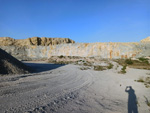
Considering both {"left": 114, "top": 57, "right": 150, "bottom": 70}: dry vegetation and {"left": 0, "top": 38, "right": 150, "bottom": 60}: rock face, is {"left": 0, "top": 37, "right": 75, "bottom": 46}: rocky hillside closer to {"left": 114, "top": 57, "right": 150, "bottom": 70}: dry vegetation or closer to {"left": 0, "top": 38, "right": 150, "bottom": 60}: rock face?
{"left": 0, "top": 38, "right": 150, "bottom": 60}: rock face

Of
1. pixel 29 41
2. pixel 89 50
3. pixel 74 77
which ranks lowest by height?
pixel 74 77

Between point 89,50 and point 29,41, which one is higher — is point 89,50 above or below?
below

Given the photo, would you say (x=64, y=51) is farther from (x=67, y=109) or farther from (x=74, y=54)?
(x=67, y=109)

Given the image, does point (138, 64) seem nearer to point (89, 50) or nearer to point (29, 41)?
point (89, 50)

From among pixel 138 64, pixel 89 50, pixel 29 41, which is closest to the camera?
pixel 138 64

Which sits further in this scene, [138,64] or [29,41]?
[29,41]

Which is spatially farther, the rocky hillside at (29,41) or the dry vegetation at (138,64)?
the rocky hillside at (29,41)

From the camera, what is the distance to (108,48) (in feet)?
90.4

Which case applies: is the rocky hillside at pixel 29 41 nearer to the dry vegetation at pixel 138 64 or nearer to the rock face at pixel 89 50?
the rock face at pixel 89 50

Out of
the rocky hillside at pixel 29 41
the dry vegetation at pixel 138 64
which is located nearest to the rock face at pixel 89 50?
the dry vegetation at pixel 138 64

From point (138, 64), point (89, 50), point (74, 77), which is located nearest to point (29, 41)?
point (89, 50)

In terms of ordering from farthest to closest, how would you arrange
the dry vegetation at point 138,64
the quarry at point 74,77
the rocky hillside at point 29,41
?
the rocky hillside at point 29,41 → the dry vegetation at point 138,64 → the quarry at point 74,77

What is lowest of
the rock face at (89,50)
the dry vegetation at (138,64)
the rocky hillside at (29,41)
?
the dry vegetation at (138,64)

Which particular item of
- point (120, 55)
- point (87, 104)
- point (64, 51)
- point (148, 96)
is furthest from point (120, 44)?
point (87, 104)
